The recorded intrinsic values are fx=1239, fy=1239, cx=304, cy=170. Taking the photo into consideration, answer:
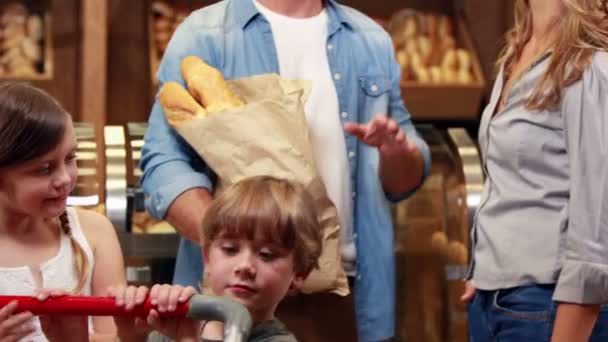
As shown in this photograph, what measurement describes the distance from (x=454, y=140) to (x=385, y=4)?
1249mm

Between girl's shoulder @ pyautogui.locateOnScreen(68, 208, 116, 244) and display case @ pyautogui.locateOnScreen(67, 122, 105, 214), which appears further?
display case @ pyautogui.locateOnScreen(67, 122, 105, 214)

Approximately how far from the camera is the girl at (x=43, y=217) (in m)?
1.86

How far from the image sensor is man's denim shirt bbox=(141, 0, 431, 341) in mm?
2396

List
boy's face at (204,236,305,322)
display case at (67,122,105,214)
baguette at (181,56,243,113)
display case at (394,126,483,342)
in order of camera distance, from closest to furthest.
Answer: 1. boy's face at (204,236,305,322)
2. baguette at (181,56,243,113)
3. display case at (67,122,105,214)
4. display case at (394,126,483,342)

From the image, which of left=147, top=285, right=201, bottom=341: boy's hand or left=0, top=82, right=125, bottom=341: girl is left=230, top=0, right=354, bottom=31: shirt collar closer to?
left=0, top=82, right=125, bottom=341: girl

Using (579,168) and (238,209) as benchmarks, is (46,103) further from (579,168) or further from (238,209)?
(579,168)

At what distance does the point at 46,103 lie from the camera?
6.27ft

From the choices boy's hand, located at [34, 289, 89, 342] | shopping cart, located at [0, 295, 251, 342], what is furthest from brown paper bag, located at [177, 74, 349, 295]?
shopping cart, located at [0, 295, 251, 342]

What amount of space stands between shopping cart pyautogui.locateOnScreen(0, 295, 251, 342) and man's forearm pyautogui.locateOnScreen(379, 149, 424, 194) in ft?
3.04

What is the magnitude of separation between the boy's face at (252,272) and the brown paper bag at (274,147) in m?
0.38

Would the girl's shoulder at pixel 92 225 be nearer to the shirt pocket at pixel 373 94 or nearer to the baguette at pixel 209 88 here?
the baguette at pixel 209 88

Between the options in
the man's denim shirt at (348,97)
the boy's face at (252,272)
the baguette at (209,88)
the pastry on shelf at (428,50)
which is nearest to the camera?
the boy's face at (252,272)

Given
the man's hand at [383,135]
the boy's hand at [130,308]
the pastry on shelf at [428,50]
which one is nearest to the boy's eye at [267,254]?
the boy's hand at [130,308]

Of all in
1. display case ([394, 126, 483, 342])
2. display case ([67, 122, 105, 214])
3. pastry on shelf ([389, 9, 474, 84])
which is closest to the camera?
display case ([67, 122, 105, 214])
